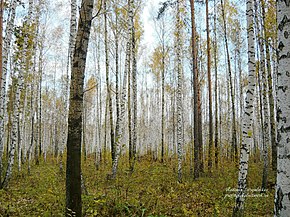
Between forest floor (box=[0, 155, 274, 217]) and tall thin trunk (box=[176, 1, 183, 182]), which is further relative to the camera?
tall thin trunk (box=[176, 1, 183, 182])

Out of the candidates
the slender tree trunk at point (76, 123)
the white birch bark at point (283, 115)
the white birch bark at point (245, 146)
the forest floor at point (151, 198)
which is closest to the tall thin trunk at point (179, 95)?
the forest floor at point (151, 198)

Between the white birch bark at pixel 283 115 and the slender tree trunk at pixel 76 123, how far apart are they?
9.78ft

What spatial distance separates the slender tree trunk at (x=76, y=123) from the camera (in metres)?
4.30

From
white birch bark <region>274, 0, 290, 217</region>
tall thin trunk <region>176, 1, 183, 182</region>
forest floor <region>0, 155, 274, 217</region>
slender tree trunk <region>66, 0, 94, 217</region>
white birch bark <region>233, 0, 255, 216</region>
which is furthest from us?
tall thin trunk <region>176, 1, 183, 182</region>

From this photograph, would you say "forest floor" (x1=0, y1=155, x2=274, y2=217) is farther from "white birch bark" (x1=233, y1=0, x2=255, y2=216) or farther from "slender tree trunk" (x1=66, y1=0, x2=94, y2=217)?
"slender tree trunk" (x1=66, y1=0, x2=94, y2=217)

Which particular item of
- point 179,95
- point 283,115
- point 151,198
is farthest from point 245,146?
point 179,95

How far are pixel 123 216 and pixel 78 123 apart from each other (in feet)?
8.14

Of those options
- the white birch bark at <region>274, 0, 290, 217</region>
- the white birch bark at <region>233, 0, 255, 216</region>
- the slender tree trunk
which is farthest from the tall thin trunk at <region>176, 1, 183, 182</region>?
the white birch bark at <region>274, 0, 290, 217</region>

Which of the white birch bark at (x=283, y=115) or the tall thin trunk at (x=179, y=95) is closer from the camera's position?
the white birch bark at (x=283, y=115)

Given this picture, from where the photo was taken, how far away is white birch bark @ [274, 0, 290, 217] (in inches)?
98.2

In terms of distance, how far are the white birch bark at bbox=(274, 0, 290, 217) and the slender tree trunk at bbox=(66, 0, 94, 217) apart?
2.98m

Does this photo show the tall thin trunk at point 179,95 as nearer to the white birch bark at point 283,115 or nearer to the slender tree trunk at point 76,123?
the slender tree trunk at point 76,123

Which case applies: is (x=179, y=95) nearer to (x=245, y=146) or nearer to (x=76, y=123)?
(x=245, y=146)

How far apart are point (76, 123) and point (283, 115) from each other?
3113 mm
